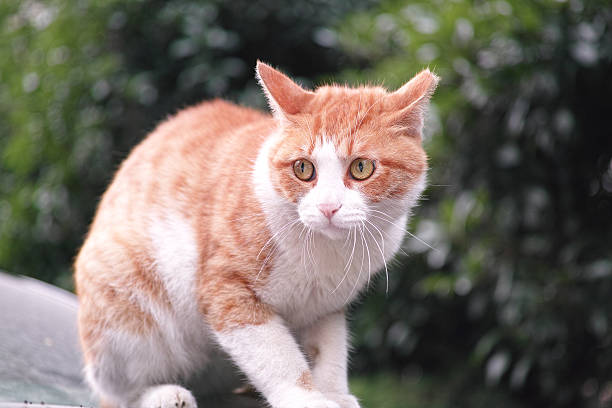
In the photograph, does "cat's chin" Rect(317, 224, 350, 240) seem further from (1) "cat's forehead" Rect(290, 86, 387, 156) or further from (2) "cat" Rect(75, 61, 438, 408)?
(1) "cat's forehead" Rect(290, 86, 387, 156)

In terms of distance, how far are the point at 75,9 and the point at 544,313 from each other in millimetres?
3132

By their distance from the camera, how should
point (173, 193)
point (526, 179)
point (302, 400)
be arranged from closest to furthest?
point (302, 400) → point (173, 193) → point (526, 179)

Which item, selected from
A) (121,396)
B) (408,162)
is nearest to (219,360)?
(121,396)

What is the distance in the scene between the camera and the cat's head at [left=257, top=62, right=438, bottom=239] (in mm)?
1603

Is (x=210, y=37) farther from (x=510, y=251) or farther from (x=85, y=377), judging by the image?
(x=85, y=377)

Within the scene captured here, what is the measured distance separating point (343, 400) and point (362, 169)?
66 centimetres

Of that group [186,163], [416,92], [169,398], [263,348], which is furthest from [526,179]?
[169,398]

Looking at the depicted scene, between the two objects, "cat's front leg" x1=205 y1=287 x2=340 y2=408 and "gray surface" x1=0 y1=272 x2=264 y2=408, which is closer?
"cat's front leg" x1=205 y1=287 x2=340 y2=408

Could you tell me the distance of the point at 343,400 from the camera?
1.86 m

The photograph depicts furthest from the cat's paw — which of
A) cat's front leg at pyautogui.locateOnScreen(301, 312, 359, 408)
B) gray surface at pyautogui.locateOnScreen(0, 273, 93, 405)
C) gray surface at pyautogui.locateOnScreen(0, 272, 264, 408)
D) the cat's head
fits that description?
gray surface at pyautogui.locateOnScreen(0, 273, 93, 405)

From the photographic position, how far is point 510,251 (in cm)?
323

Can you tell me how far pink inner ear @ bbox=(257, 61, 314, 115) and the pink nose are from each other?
0.32 meters

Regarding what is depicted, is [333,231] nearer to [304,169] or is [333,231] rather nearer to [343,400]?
[304,169]

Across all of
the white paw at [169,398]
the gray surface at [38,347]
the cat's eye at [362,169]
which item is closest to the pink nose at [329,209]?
the cat's eye at [362,169]
